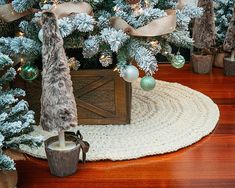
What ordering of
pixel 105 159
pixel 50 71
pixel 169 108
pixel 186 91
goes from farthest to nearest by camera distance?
pixel 186 91
pixel 169 108
pixel 105 159
pixel 50 71

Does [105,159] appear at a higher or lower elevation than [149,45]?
lower

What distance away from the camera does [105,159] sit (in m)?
1.12

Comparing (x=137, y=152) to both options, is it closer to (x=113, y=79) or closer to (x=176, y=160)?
(x=176, y=160)

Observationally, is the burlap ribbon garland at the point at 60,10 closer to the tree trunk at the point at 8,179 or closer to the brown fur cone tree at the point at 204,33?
the tree trunk at the point at 8,179

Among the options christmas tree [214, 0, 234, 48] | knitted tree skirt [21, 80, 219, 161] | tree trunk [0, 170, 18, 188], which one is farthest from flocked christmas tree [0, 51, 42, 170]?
christmas tree [214, 0, 234, 48]

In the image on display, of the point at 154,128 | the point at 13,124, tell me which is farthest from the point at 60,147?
the point at 154,128

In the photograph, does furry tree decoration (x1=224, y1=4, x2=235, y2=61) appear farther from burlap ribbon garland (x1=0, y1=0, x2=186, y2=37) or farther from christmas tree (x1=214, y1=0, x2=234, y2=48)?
burlap ribbon garland (x1=0, y1=0, x2=186, y2=37)

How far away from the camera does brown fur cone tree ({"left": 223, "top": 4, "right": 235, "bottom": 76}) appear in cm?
180

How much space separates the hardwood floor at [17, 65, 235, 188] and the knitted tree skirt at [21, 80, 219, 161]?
24 mm

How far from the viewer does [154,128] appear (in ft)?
4.23

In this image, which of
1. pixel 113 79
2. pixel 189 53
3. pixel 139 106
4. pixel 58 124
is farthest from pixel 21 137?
pixel 189 53

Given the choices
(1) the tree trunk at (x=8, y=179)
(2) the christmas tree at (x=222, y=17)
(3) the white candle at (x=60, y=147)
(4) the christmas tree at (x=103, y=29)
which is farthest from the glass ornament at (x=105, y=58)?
(2) the christmas tree at (x=222, y=17)

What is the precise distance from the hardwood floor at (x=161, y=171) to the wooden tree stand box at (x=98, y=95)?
0.74 ft

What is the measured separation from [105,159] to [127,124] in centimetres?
22
